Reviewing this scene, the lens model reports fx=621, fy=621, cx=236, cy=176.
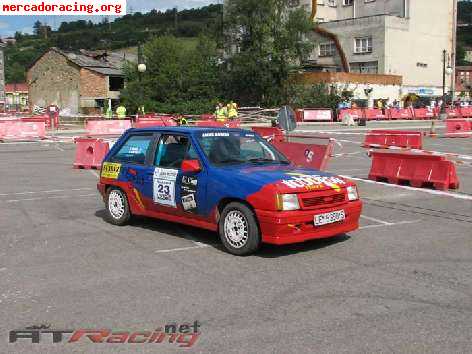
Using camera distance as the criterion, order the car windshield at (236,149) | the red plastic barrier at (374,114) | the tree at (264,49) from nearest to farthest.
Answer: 1. the car windshield at (236,149)
2. the red plastic barrier at (374,114)
3. the tree at (264,49)

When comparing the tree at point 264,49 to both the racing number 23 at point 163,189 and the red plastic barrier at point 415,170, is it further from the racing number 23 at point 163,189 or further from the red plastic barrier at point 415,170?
the racing number 23 at point 163,189

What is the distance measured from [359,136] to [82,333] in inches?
994

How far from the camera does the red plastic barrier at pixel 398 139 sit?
20984 mm

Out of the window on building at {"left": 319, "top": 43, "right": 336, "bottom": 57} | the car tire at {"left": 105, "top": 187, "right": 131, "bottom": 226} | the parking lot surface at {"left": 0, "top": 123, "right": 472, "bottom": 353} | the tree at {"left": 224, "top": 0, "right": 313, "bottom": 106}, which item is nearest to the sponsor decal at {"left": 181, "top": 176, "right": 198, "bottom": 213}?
the parking lot surface at {"left": 0, "top": 123, "right": 472, "bottom": 353}

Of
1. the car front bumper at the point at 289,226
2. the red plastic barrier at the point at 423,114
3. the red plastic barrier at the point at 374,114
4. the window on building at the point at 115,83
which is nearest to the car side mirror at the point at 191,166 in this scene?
the car front bumper at the point at 289,226

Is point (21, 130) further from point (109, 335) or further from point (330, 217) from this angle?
point (109, 335)

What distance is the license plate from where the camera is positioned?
23.4 ft

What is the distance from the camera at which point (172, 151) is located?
326 inches

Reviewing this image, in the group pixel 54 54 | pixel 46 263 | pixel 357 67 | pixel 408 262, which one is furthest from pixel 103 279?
pixel 54 54

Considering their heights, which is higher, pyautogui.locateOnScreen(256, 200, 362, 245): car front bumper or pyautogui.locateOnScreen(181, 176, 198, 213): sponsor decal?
pyautogui.locateOnScreen(181, 176, 198, 213): sponsor decal

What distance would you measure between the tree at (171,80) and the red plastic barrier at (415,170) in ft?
140

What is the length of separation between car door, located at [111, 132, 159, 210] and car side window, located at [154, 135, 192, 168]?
0.44 feet

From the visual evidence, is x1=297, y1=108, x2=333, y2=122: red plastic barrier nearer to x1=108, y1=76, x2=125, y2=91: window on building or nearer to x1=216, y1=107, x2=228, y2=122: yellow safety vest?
x1=216, y1=107, x2=228, y2=122: yellow safety vest

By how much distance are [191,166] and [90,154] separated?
9.79 m
